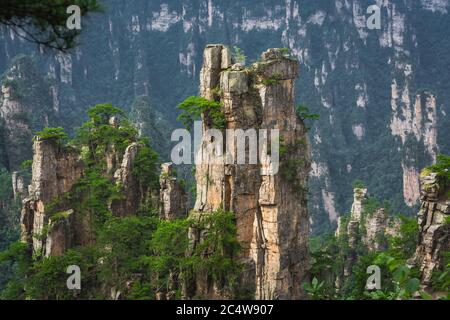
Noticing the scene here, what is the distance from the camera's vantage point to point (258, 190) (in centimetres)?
2086

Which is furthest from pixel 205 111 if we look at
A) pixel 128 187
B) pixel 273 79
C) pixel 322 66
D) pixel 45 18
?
→ pixel 322 66

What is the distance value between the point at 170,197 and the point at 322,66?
3073 inches

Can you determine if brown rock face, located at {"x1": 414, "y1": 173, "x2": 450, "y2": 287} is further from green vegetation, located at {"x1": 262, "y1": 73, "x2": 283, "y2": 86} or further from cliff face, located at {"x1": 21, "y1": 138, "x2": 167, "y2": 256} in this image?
cliff face, located at {"x1": 21, "y1": 138, "x2": 167, "y2": 256}

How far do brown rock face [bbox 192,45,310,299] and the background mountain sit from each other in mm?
52729

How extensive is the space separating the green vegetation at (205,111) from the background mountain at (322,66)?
53.5 meters

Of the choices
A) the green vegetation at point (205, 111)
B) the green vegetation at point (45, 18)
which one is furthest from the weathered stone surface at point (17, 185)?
the green vegetation at point (45, 18)

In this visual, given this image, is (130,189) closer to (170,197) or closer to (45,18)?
(170,197)

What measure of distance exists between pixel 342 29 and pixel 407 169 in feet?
122

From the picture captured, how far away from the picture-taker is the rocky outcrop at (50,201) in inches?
967

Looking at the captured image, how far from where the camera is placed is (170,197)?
24703 mm

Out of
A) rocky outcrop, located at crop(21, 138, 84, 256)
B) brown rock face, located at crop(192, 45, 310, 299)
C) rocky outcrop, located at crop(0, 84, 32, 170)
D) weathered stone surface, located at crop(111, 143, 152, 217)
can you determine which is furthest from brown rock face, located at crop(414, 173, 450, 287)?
rocky outcrop, located at crop(0, 84, 32, 170)

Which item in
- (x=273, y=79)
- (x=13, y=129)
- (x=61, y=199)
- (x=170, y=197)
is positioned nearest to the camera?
(x=273, y=79)

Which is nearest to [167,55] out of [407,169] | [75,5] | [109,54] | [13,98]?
[109,54]
